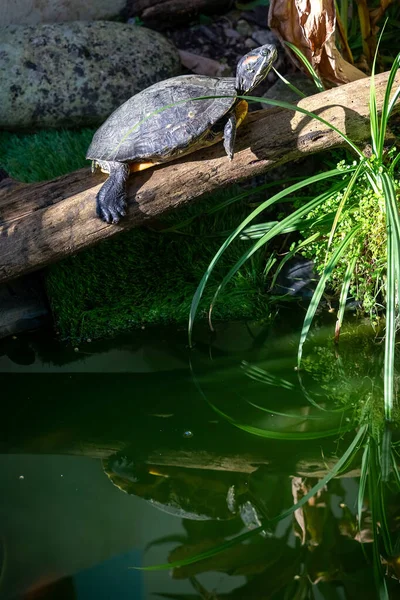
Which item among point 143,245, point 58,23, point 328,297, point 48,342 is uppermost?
point 58,23

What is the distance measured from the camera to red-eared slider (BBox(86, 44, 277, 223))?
2.62 metres

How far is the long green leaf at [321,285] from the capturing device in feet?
7.82

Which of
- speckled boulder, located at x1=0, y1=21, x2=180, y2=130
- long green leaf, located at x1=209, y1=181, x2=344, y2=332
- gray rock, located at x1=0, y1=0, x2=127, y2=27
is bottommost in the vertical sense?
long green leaf, located at x1=209, y1=181, x2=344, y2=332

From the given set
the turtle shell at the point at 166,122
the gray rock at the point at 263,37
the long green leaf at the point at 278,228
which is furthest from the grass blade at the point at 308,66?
the gray rock at the point at 263,37

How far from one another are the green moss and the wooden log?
46cm

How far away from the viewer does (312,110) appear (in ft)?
8.79

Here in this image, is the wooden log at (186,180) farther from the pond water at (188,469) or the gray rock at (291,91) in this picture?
the gray rock at (291,91)

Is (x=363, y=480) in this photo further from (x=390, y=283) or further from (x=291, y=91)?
(x=291, y=91)

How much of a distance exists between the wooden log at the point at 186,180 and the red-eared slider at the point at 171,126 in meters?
0.07

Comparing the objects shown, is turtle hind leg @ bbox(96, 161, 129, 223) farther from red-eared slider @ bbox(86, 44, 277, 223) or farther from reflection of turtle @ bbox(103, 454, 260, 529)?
reflection of turtle @ bbox(103, 454, 260, 529)

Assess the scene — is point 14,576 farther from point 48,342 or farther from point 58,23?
point 58,23

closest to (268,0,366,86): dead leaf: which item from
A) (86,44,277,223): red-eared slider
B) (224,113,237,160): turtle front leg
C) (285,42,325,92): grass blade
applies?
(285,42,325,92): grass blade

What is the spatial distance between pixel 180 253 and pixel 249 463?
1.44 metres

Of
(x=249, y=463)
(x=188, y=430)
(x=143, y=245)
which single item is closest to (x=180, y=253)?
(x=143, y=245)
